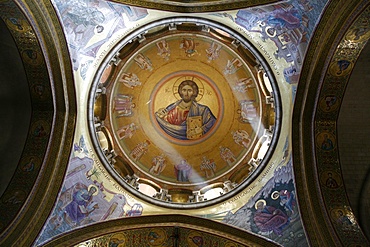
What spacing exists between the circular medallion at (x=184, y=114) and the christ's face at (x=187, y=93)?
0.13 feet

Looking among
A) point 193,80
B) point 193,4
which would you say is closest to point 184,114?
point 193,80

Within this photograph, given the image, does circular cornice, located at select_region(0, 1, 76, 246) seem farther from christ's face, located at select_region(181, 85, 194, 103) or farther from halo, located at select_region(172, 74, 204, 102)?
christ's face, located at select_region(181, 85, 194, 103)

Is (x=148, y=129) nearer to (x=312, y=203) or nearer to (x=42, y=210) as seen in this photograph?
(x=42, y=210)

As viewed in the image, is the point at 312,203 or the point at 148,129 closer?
the point at 312,203

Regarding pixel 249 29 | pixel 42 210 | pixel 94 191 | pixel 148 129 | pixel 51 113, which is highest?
pixel 249 29

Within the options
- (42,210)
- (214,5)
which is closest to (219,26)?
(214,5)

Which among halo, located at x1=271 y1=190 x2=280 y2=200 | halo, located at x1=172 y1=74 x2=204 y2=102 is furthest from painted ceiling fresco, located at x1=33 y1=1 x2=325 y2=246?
halo, located at x1=172 y1=74 x2=204 y2=102

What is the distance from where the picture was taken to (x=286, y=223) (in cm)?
1101

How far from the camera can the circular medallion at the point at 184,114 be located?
13.1 meters

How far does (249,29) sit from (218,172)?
5.62 m

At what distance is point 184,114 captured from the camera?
15180 millimetres

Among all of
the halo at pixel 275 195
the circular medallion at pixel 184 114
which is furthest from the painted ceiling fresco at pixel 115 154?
the circular medallion at pixel 184 114

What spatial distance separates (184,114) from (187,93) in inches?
33.5

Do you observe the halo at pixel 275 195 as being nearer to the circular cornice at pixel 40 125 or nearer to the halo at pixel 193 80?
the halo at pixel 193 80
